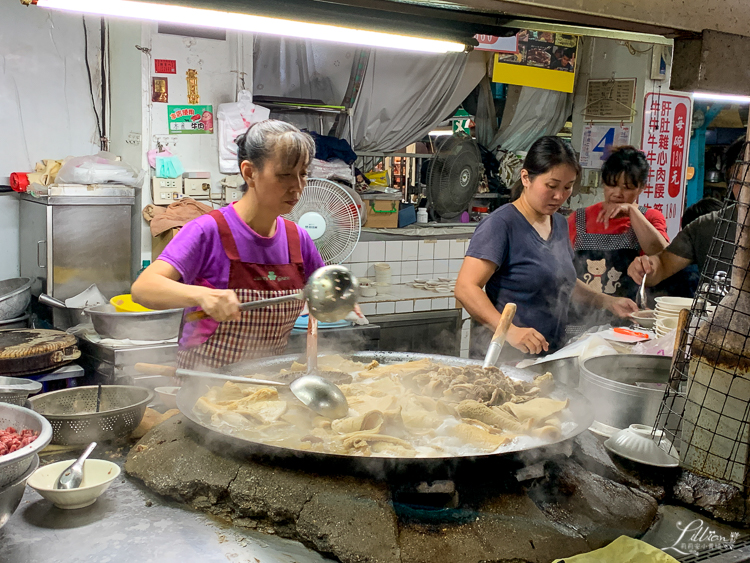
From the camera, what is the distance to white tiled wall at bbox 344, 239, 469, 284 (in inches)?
257

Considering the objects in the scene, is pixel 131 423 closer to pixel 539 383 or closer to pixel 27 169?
pixel 539 383

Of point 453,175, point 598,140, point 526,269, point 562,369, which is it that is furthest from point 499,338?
point 598,140

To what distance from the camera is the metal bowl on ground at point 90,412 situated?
1.99 m

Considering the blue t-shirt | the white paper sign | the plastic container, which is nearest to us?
the blue t-shirt

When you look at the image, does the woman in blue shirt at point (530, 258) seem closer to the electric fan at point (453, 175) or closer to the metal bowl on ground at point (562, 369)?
the metal bowl on ground at point (562, 369)

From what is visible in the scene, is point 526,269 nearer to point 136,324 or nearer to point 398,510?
point 398,510

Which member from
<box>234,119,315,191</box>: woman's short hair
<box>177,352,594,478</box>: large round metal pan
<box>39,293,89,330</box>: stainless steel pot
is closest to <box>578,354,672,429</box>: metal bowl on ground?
<box>177,352,594,478</box>: large round metal pan

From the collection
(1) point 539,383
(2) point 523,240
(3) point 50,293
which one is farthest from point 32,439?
(3) point 50,293

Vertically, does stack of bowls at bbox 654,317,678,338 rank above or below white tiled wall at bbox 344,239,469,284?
above

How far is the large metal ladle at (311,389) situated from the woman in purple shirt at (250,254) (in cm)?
50

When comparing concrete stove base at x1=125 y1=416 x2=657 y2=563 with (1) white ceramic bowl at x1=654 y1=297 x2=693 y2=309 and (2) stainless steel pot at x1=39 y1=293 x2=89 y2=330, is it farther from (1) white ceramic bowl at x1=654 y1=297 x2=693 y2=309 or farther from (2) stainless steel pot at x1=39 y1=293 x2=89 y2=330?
(2) stainless steel pot at x1=39 y1=293 x2=89 y2=330

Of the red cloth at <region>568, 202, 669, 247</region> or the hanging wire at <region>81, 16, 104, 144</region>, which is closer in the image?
the red cloth at <region>568, 202, 669, 247</region>

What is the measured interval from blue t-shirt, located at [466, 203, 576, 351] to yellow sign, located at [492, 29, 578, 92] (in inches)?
162

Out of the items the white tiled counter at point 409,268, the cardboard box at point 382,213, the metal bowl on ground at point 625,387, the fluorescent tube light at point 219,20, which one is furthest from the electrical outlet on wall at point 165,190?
the metal bowl on ground at point 625,387
